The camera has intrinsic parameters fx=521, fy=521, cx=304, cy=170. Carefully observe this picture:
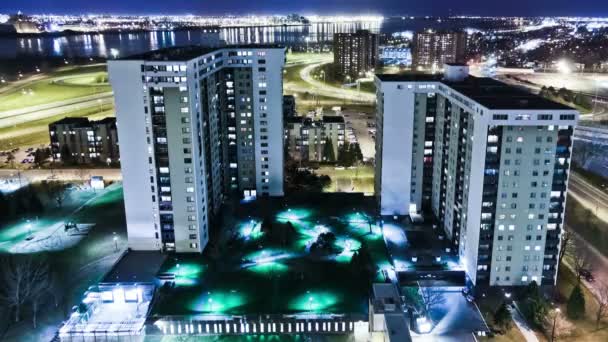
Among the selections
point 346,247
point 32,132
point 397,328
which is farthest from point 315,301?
point 32,132

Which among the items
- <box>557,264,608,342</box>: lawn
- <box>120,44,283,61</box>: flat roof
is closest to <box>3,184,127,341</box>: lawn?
<box>120,44,283,61</box>: flat roof

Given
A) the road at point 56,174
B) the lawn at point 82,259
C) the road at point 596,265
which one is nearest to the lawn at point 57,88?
the road at point 56,174

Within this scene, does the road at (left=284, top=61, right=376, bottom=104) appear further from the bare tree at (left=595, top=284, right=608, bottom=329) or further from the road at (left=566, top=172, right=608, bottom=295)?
the bare tree at (left=595, top=284, right=608, bottom=329)

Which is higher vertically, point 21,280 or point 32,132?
point 32,132

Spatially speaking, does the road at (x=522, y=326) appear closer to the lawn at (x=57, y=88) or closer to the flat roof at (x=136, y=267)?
the flat roof at (x=136, y=267)

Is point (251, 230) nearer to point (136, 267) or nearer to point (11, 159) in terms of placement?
point (136, 267)

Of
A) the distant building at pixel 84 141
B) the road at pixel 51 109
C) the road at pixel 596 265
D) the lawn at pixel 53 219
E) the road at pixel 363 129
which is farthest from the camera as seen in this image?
the road at pixel 51 109

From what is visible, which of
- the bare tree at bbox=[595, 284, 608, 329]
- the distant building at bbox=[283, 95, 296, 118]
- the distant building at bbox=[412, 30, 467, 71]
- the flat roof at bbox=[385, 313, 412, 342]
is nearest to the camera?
the flat roof at bbox=[385, 313, 412, 342]
